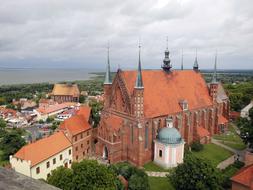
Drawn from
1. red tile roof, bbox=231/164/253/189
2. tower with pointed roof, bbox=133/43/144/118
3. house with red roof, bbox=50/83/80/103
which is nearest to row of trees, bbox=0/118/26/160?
tower with pointed roof, bbox=133/43/144/118

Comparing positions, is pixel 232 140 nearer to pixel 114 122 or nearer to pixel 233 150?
pixel 233 150

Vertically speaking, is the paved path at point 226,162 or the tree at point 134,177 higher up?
the tree at point 134,177

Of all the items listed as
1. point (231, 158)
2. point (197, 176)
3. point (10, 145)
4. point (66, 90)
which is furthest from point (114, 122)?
point (66, 90)

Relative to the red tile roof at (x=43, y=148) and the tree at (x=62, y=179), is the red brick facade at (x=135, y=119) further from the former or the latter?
the tree at (x=62, y=179)

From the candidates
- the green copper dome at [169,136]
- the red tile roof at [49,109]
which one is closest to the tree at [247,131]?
the green copper dome at [169,136]

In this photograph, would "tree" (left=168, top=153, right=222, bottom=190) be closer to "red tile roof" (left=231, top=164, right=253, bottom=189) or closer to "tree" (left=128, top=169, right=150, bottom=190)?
"red tile roof" (left=231, top=164, right=253, bottom=189)

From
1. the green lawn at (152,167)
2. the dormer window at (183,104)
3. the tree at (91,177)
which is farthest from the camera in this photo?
the dormer window at (183,104)

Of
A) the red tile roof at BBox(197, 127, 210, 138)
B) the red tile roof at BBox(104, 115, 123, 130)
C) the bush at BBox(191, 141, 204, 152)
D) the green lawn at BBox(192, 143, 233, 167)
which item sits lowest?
the green lawn at BBox(192, 143, 233, 167)
